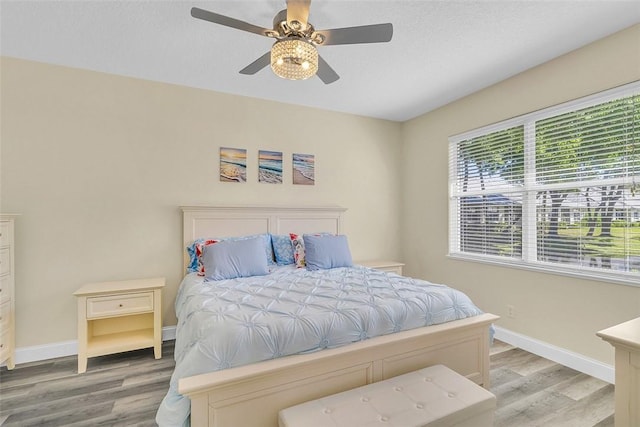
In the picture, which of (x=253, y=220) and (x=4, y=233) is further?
(x=253, y=220)

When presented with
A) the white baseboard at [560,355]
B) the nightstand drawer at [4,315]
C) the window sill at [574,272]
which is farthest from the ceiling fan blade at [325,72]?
the nightstand drawer at [4,315]

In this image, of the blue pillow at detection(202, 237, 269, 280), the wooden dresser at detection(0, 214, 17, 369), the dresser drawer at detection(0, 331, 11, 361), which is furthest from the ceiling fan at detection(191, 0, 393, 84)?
the dresser drawer at detection(0, 331, 11, 361)

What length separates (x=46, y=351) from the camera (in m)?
2.68

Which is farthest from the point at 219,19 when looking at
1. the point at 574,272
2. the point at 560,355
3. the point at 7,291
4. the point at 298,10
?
the point at 560,355

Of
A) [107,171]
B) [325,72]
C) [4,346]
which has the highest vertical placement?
[325,72]

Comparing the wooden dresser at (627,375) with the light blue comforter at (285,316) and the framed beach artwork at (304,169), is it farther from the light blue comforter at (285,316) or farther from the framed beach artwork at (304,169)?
the framed beach artwork at (304,169)

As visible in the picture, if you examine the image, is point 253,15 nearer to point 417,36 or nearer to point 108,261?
point 417,36

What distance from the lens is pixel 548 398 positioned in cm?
208

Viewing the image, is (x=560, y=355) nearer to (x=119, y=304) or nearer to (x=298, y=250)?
(x=298, y=250)

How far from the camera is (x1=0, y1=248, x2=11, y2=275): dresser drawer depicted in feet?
7.70

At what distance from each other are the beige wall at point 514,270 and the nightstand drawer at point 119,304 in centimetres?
330

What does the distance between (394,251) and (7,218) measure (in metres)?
4.18

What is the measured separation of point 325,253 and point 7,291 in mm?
2709

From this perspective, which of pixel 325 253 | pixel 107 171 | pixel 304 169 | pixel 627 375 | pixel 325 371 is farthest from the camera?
pixel 304 169
